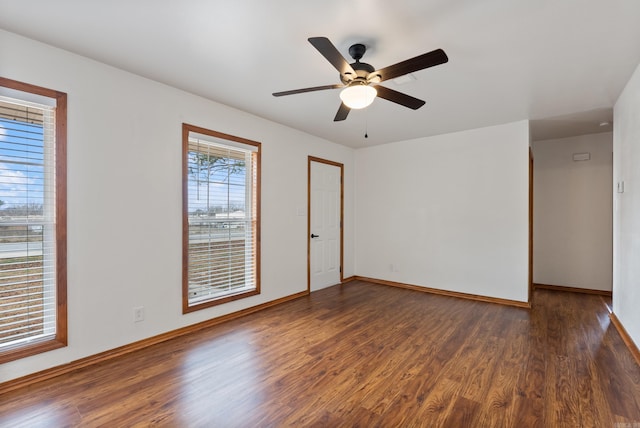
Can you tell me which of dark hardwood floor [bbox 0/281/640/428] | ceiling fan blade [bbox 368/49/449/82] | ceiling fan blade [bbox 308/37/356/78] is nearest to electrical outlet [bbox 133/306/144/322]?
dark hardwood floor [bbox 0/281/640/428]

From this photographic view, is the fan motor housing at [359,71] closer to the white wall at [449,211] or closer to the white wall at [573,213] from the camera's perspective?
the white wall at [449,211]

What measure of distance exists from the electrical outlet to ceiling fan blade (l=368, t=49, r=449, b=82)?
281 centimetres

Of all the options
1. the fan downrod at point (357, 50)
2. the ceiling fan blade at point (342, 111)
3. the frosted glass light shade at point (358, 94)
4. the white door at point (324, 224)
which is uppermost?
the fan downrod at point (357, 50)

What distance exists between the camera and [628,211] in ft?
9.39

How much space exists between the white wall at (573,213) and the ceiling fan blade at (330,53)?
4.64 m

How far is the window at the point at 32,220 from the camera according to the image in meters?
2.14

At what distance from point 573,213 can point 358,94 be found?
187 inches

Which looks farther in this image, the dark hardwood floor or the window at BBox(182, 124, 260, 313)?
the window at BBox(182, 124, 260, 313)

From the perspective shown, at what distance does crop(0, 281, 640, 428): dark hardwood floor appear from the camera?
184 centimetres

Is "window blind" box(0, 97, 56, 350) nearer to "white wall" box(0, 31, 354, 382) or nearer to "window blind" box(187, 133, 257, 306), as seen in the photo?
"white wall" box(0, 31, 354, 382)

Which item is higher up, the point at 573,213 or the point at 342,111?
the point at 342,111

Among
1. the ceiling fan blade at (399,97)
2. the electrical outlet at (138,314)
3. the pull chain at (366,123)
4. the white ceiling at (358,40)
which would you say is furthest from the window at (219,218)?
the ceiling fan blade at (399,97)

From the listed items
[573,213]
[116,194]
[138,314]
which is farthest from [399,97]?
[573,213]

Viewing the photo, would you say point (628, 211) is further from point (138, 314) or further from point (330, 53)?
point (138, 314)
